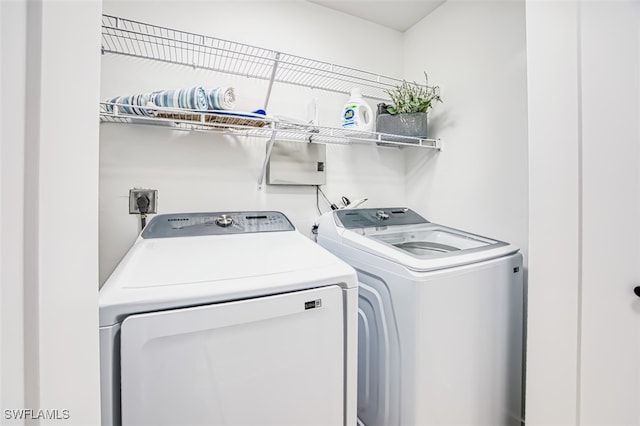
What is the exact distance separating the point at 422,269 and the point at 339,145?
115 cm

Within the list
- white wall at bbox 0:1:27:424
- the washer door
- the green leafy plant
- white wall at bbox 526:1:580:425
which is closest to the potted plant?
the green leafy plant

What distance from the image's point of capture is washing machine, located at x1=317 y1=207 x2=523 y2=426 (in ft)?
3.28

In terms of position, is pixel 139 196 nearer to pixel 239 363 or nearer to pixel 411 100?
pixel 239 363

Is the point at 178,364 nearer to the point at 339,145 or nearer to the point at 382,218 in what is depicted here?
the point at 382,218

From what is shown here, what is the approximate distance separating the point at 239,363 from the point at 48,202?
0.59 metres

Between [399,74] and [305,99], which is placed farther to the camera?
[399,74]

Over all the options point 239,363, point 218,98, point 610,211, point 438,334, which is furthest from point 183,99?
point 610,211

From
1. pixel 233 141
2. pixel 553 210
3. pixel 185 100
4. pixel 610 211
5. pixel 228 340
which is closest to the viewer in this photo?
pixel 228 340

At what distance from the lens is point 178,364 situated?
68 cm

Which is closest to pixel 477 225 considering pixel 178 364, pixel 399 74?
pixel 399 74

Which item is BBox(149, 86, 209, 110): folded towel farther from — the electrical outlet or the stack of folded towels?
the electrical outlet

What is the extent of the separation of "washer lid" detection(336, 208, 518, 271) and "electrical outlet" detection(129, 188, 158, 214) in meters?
0.97

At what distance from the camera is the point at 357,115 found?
1621mm

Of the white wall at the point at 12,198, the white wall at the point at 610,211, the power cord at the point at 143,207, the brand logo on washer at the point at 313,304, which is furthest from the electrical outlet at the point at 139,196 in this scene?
the white wall at the point at 610,211
